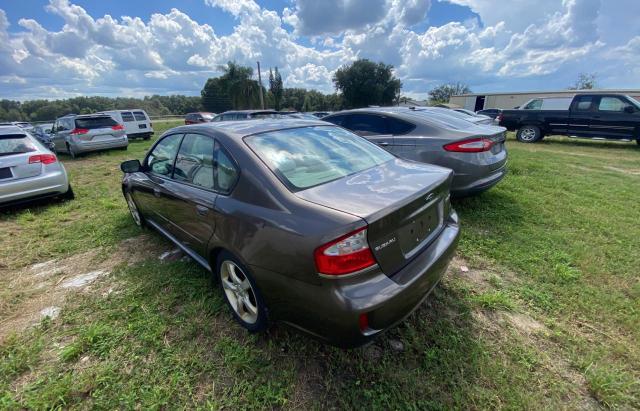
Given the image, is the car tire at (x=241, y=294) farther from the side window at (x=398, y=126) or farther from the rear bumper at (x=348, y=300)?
the side window at (x=398, y=126)

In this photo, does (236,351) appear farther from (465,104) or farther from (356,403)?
(465,104)

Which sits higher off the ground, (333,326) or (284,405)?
(333,326)

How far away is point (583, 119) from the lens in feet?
34.4

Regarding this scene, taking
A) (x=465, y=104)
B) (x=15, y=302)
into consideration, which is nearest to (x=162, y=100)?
(x=465, y=104)

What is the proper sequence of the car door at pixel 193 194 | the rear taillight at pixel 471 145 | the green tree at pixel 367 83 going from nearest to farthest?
1. the car door at pixel 193 194
2. the rear taillight at pixel 471 145
3. the green tree at pixel 367 83

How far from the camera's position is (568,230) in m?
3.57

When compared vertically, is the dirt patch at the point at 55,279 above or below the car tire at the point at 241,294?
below

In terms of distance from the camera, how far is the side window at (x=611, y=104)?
9.95 metres

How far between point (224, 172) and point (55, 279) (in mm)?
2454

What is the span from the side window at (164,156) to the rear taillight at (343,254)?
6.70 feet

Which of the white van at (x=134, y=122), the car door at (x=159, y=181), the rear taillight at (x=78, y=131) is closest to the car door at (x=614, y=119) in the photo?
the car door at (x=159, y=181)

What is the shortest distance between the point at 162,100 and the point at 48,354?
87256 millimetres

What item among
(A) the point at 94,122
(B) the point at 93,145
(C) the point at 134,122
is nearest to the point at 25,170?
(B) the point at 93,145

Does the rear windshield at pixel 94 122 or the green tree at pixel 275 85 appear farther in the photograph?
the green tree at pixel 275 85
